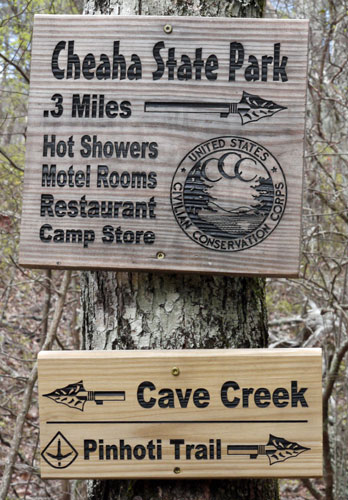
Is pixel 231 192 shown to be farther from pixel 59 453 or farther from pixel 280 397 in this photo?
pixel 59 453

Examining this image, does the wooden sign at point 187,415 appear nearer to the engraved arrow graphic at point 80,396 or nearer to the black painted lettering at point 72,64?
the engraved arrow graphic at point 80,396

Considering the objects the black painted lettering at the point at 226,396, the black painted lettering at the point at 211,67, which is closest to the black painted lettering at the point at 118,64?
the black painted lettering at the point at 211,67

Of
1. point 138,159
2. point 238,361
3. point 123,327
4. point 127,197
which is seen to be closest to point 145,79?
point 138,159

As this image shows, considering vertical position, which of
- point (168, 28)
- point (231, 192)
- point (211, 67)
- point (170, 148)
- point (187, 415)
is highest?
point (168, 28)

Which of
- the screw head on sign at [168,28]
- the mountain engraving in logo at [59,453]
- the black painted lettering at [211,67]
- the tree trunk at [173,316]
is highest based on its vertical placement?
the screw head on sign at [168,28]

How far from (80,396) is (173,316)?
342 millimetres

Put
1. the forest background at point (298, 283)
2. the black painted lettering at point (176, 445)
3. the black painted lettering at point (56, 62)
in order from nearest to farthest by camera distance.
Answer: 1. the black painted lettering at point (176, 445)
2. the black painted lettering at point (56, 62)
3. the forest background at point (298, 283)

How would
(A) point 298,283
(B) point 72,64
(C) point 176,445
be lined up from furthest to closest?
(A) point 298,283
(B) point 72,64
(C) point 176,445

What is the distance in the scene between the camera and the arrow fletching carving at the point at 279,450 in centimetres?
163

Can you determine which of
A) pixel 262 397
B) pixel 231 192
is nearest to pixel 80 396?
pixel 262 397

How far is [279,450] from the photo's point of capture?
1.63 m

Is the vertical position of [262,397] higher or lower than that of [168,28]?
lower

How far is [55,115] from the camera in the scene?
5.66 feet

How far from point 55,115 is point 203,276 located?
2.10ft
